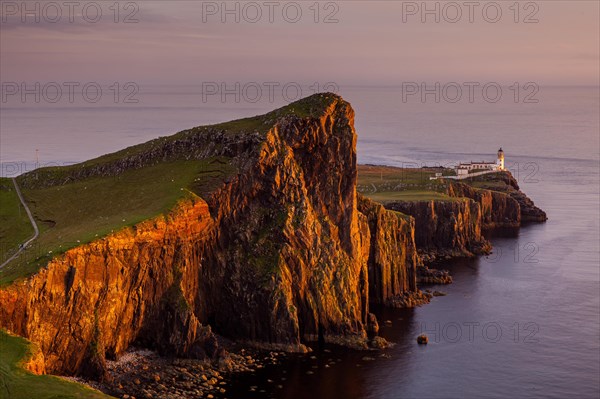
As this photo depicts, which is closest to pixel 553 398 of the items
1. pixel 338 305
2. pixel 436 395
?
pixel 436 395

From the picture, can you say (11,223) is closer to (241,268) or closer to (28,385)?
(241,268)

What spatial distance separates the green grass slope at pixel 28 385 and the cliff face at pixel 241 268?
9.56m

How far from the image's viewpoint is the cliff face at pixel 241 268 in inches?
3585

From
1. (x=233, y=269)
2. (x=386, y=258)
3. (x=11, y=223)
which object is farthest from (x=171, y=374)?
(x=386, y=258)

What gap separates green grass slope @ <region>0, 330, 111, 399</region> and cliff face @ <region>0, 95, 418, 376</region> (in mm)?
9561

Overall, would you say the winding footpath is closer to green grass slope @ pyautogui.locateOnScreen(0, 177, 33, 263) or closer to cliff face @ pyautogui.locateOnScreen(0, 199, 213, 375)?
green grass slope @ pyautogui.locateOnScreen(0, 177, 33, 263)

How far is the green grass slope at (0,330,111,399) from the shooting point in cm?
6781

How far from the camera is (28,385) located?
6975cm

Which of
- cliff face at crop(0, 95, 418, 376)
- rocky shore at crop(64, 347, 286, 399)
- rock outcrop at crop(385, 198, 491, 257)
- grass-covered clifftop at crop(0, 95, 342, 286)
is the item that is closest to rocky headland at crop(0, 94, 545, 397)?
cliff face at crop(0, 95, 418, 376)

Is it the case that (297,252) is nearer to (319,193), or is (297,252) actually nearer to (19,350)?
(319,193)

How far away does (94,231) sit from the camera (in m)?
100

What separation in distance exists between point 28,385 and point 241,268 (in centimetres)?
4490

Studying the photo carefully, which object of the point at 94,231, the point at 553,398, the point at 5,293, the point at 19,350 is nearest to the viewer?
the point at 19,350

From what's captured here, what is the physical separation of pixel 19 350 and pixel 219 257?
37584 millimetres
